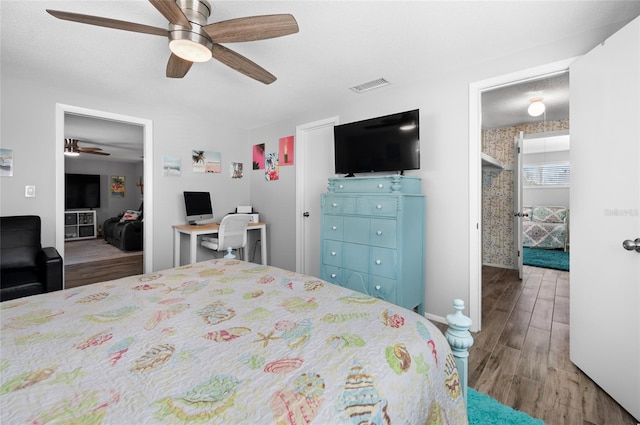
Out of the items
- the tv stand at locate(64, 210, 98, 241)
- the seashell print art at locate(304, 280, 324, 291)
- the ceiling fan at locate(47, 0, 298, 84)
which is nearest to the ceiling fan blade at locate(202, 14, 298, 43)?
the ceiling fan at locate(47, 0, 298, 84)

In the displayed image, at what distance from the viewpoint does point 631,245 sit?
152cm

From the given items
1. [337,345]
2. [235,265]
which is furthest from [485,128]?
[337,345]

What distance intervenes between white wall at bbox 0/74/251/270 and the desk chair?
2.12 ft

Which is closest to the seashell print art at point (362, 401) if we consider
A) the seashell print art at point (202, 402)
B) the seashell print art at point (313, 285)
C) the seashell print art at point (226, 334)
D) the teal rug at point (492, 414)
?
the seashell print art at point (202, 402)

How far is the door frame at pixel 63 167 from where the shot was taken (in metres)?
2.98

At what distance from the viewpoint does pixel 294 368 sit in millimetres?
803

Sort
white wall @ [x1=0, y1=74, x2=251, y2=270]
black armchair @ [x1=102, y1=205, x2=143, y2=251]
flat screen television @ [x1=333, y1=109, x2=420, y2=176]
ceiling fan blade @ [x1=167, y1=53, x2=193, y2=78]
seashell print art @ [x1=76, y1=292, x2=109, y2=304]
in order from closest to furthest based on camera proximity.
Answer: seashell print art @ [x1=76, y1=292, x2=109, y2=304] → ceiling fan blade @ [x1=167, y1=53, x2=193, y2=78] → flat screen television @ [x1=333, y1=109, x2=420, y2=176] → white wall @ [x1=0, y1=74, x2=251, y2=270] → black armchair @ [x1=102, y1=205, x2=143, y2=251]

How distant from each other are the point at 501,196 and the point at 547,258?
142 cm

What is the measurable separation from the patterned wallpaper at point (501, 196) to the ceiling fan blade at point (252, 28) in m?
4.53

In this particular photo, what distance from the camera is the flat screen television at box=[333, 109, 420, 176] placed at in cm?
266

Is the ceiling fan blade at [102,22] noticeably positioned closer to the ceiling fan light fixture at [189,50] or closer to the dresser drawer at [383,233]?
the ceiling fan light fixture at [189,50]

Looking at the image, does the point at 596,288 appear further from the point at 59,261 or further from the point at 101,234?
the point at 101,234

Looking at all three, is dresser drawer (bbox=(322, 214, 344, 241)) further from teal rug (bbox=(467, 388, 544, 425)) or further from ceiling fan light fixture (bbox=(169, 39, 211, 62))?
ceiling fan light fixture (bbox=(169, 39, 211, 62))

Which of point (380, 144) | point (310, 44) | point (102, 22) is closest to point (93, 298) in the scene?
point (102, 22)
